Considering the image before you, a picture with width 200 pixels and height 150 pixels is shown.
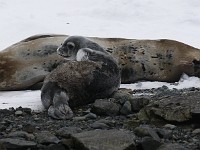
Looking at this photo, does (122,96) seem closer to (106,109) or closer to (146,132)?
(106,109)

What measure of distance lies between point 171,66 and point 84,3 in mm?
5939

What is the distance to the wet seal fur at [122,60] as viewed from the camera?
6.17 meters

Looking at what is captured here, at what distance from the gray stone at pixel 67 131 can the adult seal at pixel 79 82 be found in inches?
24.8

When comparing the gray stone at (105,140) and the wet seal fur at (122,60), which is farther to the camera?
the wet seal fur at (122,60)

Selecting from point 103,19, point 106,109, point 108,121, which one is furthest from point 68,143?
point 103,19

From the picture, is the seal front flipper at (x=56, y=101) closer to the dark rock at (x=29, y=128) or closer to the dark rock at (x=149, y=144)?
the dark rock at (x=29, y=128)

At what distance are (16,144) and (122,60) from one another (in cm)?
389

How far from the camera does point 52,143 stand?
3.12 metres

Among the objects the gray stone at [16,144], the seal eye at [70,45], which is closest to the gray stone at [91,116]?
the gray stone at [16,144]

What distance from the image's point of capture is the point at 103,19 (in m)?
11.2

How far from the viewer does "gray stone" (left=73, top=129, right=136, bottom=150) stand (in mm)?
2939

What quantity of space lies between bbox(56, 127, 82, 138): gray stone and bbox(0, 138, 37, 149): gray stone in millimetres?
278

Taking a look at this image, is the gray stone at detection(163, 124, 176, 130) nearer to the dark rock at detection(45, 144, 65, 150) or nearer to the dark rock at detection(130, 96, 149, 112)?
the dark rock at detection(130, 96, 149, 112)

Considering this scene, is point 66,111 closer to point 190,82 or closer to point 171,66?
point 190,82
